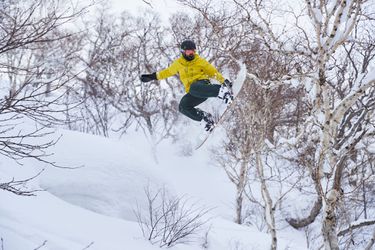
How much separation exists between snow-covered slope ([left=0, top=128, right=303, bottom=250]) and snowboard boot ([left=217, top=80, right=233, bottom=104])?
8.38ft

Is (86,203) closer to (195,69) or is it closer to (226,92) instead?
(195,69)

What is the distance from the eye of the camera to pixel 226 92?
6938 mm

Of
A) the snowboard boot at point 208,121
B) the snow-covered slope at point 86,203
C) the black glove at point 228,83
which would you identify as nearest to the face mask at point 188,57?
the black glove at point 228,83

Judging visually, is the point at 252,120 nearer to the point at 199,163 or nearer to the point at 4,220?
the point at 4,220

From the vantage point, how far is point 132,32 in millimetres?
20609

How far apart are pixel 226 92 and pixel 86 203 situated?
3.52 metres

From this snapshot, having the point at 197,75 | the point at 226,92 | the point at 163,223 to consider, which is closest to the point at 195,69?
the point at 197,75

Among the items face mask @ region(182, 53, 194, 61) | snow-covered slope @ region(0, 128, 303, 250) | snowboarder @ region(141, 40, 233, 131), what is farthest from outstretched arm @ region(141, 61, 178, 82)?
snow-covered slope @ region(0, 128, 303, 250)

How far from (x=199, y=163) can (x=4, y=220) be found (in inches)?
704

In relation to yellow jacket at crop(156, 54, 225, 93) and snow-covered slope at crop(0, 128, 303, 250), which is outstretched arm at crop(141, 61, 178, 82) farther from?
snow-covered slope at crop(0, 128, 303, 250)

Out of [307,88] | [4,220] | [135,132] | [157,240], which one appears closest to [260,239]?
[157,240]

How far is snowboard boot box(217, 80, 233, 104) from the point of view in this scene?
687cm

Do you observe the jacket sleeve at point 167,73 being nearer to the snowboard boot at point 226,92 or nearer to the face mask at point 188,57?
the face mask at point 188,57

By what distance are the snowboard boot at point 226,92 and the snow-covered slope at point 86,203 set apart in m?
2.55
